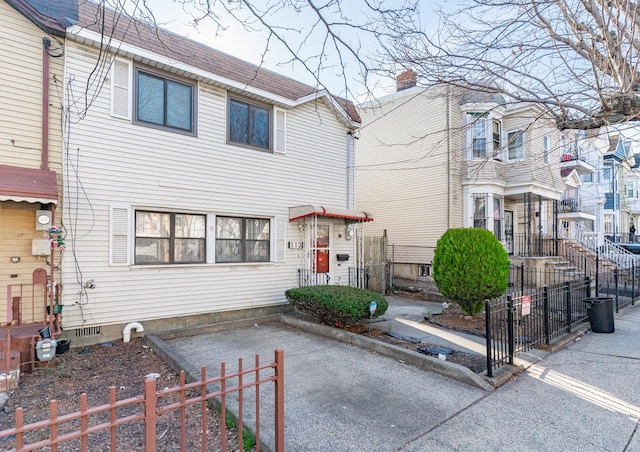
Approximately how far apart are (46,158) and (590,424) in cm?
876

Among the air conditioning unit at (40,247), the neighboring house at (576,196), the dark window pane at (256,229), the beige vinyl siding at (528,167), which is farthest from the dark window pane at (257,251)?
the neighboring house at (576,196)

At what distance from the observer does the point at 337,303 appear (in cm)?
710

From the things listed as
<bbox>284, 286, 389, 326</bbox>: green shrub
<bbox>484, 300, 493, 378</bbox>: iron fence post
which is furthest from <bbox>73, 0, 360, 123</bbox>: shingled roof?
<bbox>484, 300, 493, 378</bbox>: iron fence post

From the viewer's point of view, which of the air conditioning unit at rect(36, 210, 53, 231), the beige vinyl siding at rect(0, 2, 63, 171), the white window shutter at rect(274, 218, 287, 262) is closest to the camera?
the air conditioning unit at rect(36, 210, 53, 231)

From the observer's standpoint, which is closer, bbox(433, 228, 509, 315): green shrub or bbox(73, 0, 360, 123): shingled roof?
bbox(73, 0, 360, 123): shingled roof

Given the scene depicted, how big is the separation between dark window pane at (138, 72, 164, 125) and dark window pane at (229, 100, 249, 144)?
1642mm

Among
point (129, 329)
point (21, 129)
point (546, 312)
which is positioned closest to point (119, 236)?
point (129, 329)

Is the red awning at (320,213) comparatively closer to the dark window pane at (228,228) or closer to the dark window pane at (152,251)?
the dark window pane at (228,228)

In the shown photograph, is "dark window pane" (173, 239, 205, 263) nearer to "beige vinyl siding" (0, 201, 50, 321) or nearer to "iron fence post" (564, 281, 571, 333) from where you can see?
"beige vinyl siding" (0, 201, 50, 321)

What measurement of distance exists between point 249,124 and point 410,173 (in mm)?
8173

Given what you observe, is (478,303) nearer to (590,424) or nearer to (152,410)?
(590,424)

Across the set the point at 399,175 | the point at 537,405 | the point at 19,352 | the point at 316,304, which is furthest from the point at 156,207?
the point at 399,175

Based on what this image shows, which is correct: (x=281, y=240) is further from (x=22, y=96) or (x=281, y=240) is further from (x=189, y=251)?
(x=22, y=96)

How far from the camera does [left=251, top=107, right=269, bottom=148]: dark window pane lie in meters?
9.32
